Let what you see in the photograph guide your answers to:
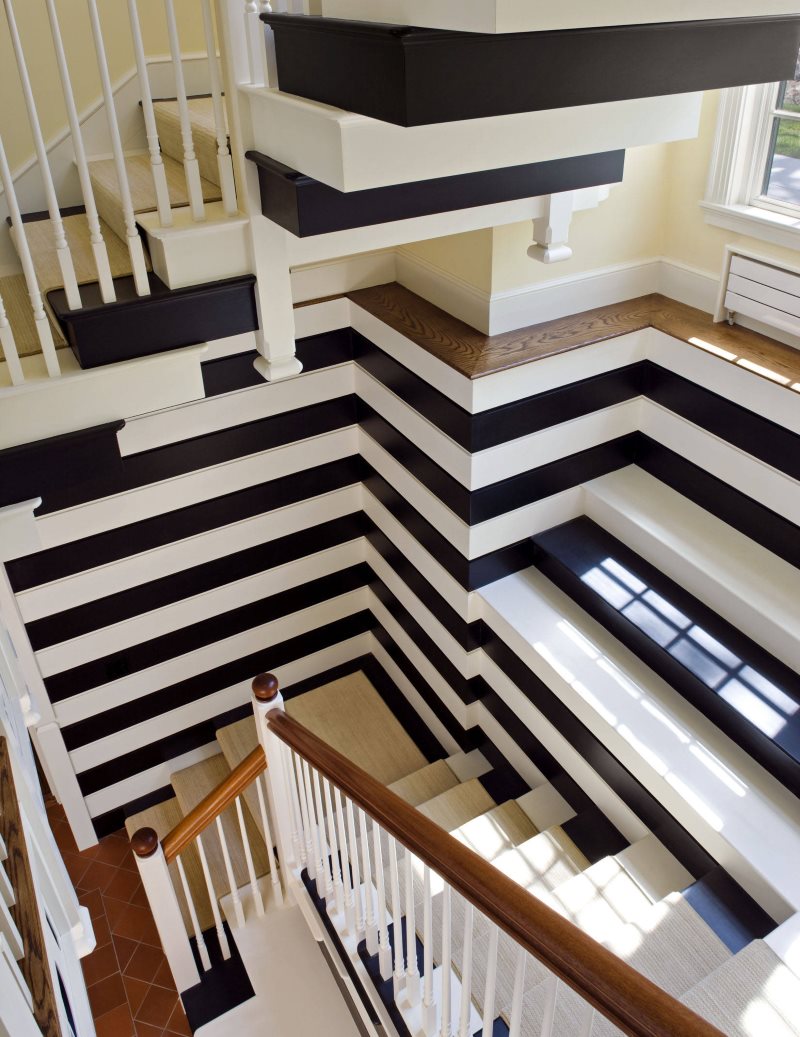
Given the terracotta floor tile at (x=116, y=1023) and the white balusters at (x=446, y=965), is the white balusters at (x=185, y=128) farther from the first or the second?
the terracotta floor tile at (x=116, y=1023)

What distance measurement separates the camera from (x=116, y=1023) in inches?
132

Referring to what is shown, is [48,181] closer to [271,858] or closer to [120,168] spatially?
[120,168]

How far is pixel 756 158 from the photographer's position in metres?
2.89

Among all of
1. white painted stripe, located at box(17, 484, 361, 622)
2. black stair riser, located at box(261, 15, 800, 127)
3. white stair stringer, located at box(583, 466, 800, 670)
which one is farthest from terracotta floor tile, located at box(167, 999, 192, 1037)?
black stair riser, located at box(261, 15, 800, 127)

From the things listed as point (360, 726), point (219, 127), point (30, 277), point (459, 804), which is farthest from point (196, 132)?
point (360, 726)

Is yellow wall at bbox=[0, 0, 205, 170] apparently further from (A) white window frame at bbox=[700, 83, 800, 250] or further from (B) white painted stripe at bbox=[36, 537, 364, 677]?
(A) white window frame at bbox=[700, 83, 800, 250]

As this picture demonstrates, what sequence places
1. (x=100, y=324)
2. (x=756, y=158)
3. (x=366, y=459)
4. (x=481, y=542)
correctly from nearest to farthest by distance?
(x=100, y=324)
(x=756, y=158)
(x=481, y=542)
(x=366, y=459)

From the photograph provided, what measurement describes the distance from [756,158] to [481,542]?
1.73 meters

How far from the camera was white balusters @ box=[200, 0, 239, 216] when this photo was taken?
1.94 metres

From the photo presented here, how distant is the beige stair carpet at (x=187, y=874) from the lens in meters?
3.63

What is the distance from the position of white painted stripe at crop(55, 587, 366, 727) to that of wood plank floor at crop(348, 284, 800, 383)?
1.62 m

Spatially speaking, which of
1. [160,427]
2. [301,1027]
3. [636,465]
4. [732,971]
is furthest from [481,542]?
[301,1027]

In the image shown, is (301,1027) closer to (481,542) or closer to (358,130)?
(481,542)

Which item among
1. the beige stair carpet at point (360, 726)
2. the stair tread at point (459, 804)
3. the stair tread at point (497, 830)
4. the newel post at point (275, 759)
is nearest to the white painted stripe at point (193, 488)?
the newel post at point (275, 759)
